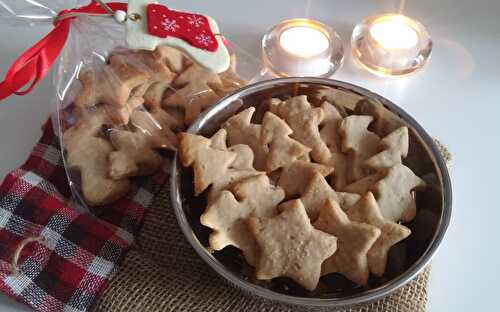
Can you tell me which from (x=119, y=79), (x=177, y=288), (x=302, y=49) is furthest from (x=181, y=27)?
(x=177, y=288)

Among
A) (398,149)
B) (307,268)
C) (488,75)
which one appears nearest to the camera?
(307,268)

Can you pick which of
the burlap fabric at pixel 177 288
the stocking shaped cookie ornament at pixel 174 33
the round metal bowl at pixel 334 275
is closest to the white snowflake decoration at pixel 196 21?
the stocking shaped cookie ornament at pixel 174 33

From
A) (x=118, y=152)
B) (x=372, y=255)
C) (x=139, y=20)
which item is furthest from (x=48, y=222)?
(x=372, y=255)

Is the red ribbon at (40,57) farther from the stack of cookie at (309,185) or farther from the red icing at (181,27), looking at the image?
the stack of cookie at (309,185)

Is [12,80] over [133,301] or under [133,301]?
over

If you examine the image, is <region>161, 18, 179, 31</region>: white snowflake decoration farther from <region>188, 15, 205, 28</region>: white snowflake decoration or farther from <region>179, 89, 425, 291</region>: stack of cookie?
<region>179, 89, 425, 291</region>: stack of cookie

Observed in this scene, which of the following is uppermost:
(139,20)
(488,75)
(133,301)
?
(139,20)

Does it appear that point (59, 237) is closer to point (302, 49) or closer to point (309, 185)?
point (309, 185)

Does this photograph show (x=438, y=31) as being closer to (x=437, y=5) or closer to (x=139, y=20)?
(x=437, y=5)
